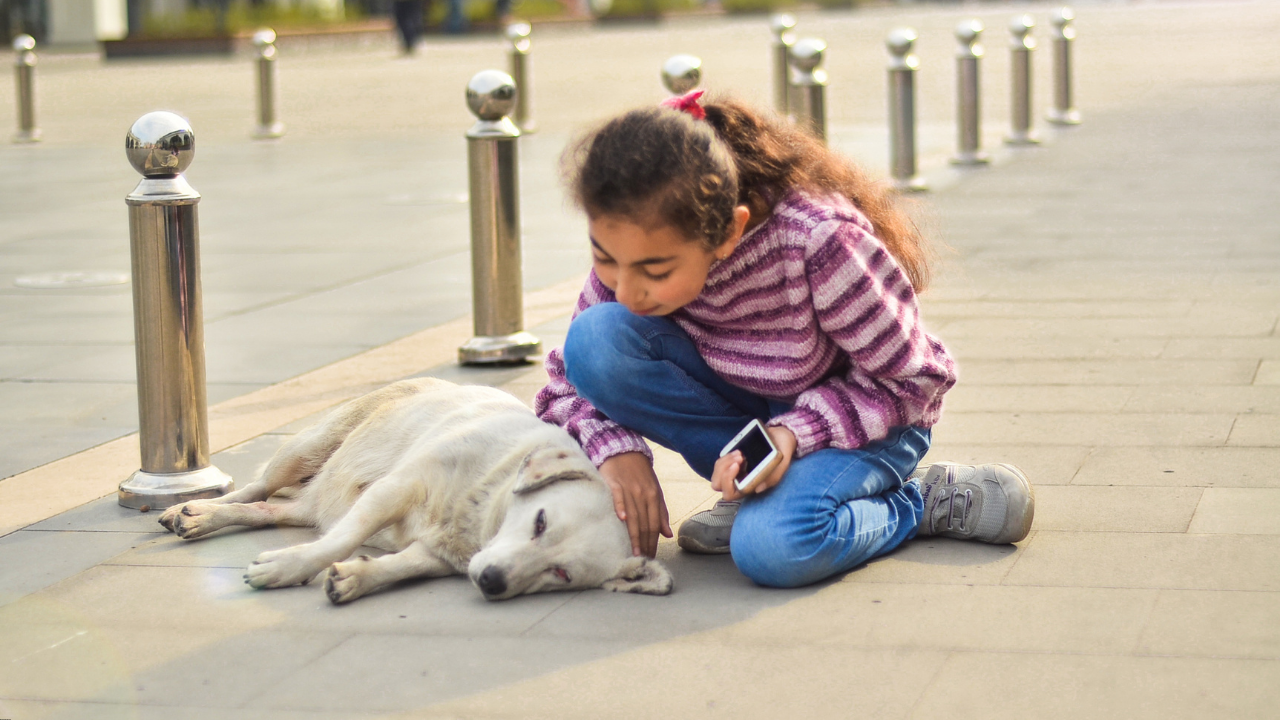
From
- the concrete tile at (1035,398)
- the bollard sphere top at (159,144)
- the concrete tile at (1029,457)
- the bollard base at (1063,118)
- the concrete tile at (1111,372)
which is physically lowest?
the concrete tile at (1029,457)

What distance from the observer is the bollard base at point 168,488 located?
14.4 feet

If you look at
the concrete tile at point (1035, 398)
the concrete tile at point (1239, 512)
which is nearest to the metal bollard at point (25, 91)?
the concrete tile at point (1035, 398)

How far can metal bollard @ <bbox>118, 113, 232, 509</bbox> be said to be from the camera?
14.3 ft

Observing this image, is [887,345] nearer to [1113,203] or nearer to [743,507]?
[743,507]

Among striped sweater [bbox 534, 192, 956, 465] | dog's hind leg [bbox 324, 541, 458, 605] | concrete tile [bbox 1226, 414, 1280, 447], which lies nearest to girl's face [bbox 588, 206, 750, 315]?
striped sweater [bbox 534, 192, 956, 465]

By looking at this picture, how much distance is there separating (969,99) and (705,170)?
1018 cm

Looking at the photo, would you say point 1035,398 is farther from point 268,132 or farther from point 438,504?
point 268,132

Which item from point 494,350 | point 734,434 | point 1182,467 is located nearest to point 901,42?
point 494,350

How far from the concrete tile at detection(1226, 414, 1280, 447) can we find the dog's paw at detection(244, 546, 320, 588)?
9.14ft

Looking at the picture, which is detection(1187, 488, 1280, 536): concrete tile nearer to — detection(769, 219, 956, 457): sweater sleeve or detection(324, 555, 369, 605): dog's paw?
detection(769, 219, 956, 457): sweater sleeve

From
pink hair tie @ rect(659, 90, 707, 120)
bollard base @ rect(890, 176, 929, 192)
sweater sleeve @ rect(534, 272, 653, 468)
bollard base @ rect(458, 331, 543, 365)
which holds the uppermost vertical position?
pink hair tie @ rect(659, 90, 707, 120)

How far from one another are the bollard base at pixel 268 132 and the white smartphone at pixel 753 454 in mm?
13278

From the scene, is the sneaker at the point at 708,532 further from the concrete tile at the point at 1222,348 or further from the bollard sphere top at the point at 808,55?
the bollard sphere top at the point at 808,55

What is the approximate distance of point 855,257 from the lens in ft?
11.8
